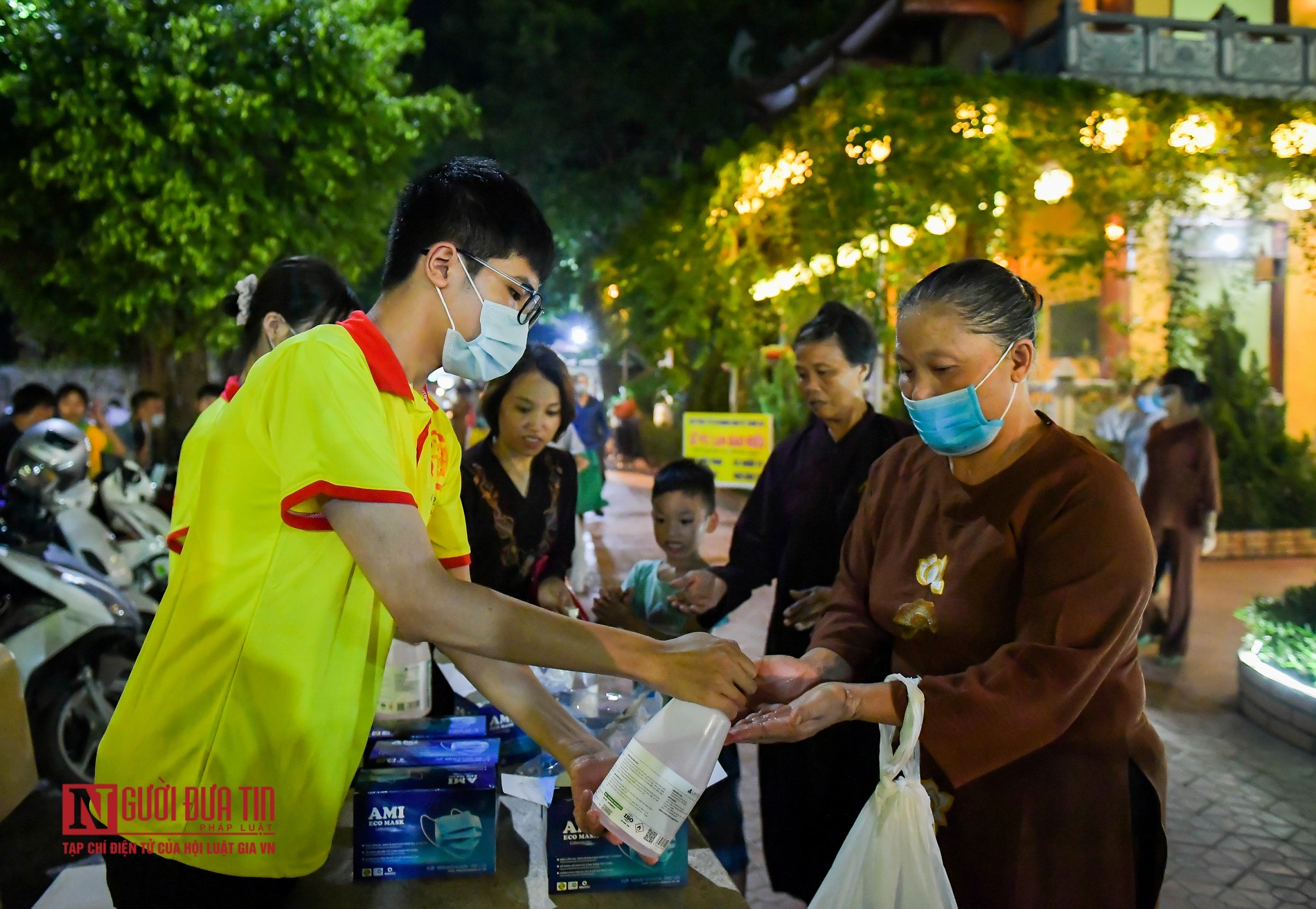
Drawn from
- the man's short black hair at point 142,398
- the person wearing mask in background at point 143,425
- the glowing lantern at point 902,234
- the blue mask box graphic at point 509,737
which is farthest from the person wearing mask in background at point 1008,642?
the man's short black hair at point 142,398

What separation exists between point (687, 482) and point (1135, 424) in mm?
7050

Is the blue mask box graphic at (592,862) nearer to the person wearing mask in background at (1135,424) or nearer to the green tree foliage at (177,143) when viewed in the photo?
the person wearing mask in background at (1135,424)

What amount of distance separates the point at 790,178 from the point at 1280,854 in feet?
24.3

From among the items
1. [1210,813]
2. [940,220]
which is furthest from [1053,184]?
[1210,813]

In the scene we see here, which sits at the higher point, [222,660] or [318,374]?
[318,374]

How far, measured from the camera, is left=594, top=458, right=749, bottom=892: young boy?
9.20 ft

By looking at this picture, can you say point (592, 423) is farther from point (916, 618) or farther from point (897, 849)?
point (897, 849)

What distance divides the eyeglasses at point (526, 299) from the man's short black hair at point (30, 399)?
6857 millimetres

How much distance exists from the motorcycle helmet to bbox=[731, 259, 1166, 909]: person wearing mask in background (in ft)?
14.8

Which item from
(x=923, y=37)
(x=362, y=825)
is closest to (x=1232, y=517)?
(x=923, y=37)

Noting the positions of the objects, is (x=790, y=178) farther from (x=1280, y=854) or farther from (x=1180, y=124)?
(x=1280, y=854)

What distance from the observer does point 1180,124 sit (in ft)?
30.0

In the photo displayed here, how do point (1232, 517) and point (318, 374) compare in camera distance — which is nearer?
point (318, 374)

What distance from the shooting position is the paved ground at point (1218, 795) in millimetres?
3479
